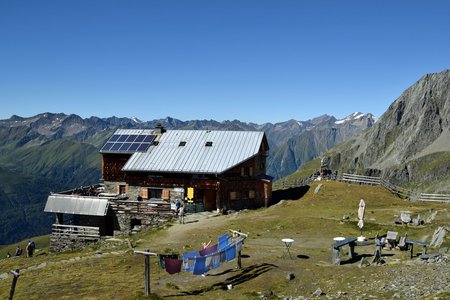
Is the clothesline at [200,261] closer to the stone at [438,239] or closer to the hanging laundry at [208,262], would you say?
the hanging laundry at [208,262]

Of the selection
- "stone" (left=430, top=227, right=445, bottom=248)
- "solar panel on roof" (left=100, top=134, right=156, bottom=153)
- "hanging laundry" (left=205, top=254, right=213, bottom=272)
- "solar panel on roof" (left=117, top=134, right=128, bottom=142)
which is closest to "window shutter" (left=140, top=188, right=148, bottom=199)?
"solar panel on roof" (left=100, top=134, right=156, bottom=153)

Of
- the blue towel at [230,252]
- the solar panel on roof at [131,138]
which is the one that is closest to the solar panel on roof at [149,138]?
the solar panel on roof at [131,138]

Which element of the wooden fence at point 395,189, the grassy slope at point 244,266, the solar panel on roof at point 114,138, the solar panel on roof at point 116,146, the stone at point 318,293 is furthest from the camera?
the solar panel on roof at point 114,138

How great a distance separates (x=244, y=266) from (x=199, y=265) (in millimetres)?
4578

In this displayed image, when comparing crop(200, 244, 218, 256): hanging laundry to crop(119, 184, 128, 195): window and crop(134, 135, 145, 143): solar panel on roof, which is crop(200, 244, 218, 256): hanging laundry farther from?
crop(134, 135, 145, 143): solar panel on roof

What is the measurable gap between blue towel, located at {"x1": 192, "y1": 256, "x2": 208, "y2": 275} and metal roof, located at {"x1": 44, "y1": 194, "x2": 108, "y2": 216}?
30143 millimetres

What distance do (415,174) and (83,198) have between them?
139 meters

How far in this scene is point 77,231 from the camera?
167 ft

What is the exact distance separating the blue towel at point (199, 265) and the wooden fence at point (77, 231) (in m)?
27.9

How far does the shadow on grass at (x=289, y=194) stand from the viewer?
199ft

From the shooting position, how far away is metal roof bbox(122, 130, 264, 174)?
55.0 metres

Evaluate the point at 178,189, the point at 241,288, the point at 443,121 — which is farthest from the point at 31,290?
the point at 443,121

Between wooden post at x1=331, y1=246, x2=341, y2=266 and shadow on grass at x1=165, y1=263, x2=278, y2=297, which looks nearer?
shadow on grass at x1=165, y1=263, x2=278, y2=297

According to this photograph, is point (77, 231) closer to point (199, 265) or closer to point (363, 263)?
point (199, 265)
